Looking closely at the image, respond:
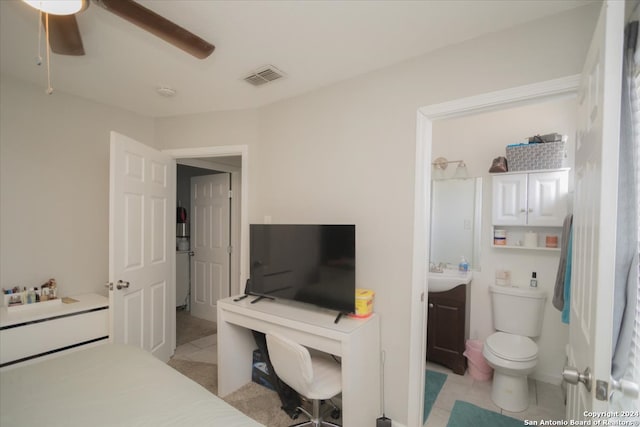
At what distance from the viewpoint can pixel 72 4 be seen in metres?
1.10

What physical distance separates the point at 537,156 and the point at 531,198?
1.14ft

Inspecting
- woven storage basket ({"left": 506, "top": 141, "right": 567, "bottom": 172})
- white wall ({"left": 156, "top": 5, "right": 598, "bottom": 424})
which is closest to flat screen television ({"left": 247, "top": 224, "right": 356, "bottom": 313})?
white wall ({"left": 156, "top": 5, "right": 598, "bottom": 424})

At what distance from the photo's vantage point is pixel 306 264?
2.10 metres

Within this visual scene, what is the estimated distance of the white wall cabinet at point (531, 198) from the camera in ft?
7.85

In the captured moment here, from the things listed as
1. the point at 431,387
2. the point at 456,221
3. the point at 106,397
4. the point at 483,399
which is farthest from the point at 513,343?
the point at 106,397

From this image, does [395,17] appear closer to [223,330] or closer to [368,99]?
[368,99]

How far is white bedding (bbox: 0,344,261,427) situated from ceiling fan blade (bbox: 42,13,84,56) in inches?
63.4

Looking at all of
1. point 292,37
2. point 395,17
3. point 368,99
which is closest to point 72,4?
point 292,37

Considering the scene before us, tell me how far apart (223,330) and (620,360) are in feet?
7.48

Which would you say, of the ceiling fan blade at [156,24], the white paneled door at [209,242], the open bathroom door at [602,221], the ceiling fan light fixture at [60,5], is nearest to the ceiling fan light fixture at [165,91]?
the ceiling fan blade at [156,24]

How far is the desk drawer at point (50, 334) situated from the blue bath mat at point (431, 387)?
251 cm

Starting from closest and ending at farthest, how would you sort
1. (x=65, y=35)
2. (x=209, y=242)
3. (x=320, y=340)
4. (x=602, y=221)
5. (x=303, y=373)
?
1. (x=602, y=221)
2. (x=65, y=35)
3. (x=303, y=373)
4. (x=320, y=340)
5. (x=209, y=242)

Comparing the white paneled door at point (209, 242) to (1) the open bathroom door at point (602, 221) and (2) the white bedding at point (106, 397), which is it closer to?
(2) the white bedding at point (106, 397)

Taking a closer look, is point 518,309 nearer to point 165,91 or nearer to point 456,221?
point 456,221
